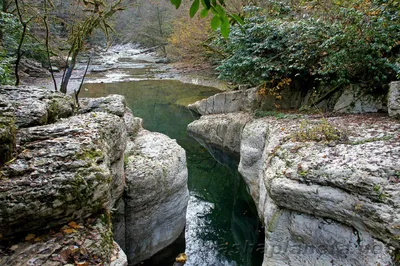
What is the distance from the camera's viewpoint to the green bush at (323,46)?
620cm

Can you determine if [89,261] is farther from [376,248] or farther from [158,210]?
[376,248]

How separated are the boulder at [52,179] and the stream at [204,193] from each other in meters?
3.55

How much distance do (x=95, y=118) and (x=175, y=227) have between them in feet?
11.6

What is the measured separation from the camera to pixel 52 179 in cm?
296

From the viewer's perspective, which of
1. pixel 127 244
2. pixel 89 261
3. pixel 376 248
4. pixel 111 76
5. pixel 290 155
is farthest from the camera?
pixel 111 76

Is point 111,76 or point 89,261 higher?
point 111,76

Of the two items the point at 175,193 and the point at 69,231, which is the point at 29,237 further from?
the point at 175,193

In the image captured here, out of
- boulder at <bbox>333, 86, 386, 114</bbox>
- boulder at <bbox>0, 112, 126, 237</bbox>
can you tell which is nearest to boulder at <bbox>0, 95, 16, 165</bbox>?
boulder at <bbox>0, 112, 126, 237</bbox>

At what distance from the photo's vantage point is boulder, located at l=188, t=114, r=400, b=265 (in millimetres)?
3770

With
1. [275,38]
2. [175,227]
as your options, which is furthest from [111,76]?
[175,227]

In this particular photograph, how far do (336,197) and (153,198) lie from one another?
3626mm

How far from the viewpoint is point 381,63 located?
21.4 ft

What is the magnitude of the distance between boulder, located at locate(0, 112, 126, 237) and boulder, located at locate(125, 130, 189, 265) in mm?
1909

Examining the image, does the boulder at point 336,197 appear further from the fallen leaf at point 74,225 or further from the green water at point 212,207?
the fallen leaf at point 74,225
